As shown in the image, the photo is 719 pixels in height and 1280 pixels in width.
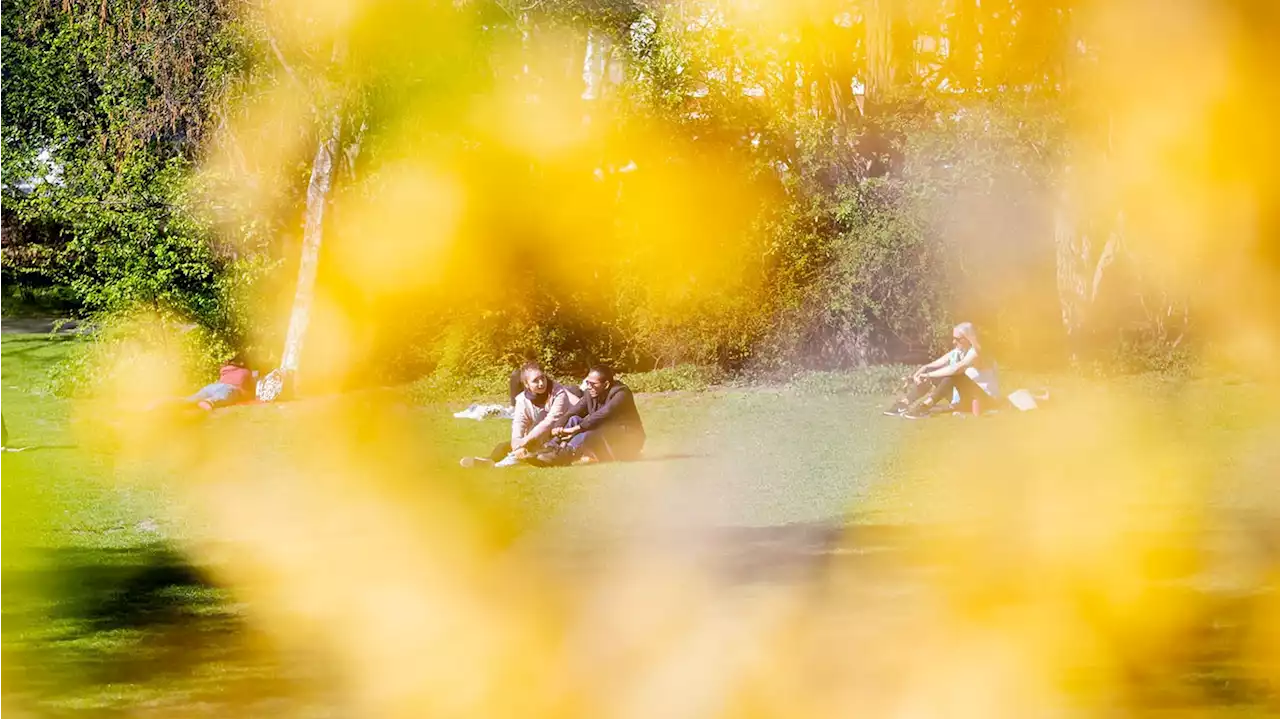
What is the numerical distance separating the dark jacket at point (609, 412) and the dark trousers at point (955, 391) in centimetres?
350

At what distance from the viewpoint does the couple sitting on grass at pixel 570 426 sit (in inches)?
443

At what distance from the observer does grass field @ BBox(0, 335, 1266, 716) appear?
6.15 m

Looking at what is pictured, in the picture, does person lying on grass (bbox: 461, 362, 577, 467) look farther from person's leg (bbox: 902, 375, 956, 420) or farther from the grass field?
person's leg (bbox: 902, 375, 956, 420)

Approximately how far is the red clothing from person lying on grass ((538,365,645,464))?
558 centimetres

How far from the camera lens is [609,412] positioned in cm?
1125

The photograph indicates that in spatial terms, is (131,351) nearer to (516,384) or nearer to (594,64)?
(594,64)

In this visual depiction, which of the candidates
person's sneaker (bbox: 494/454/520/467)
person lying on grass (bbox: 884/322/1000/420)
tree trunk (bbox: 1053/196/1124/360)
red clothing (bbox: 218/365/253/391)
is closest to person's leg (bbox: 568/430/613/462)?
person's sneaker (bbox: 494/454/520/467)

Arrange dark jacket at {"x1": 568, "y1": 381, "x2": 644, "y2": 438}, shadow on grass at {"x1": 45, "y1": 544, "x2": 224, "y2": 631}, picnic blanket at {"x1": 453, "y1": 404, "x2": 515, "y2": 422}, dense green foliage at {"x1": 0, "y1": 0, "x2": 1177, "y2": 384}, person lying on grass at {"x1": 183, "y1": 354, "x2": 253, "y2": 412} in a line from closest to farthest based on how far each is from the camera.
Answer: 1. shadow on grass at {"x1": 45, "y1": 544, "x2": 224, "y2": 631}
2. dark jacket at {"x1": 568, "y1": 381, "x2": 644, "y2": 438}
3. picnic blanket at {"x1": 453, "y1": 404, "x2": 515, "y2": 422}
4. person lying on grass at {"x1": 183, "y1": 354, "x2": 253, "y2": 412}
5. dense green foliage at {"x1": 0, "y1": 0, "x2": 1177, "y2": 384}

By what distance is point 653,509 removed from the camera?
970cm

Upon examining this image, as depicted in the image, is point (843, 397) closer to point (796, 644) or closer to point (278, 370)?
point (278, 370)

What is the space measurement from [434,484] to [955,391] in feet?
16.2

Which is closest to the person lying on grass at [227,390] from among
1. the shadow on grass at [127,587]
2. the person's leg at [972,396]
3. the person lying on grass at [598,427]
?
the person lying on grass at [598,427]

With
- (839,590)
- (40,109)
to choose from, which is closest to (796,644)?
(839,590)

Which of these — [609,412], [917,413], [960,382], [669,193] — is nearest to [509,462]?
[609,412]
